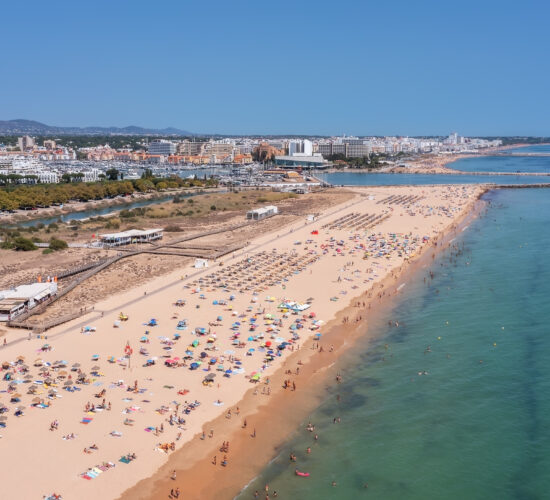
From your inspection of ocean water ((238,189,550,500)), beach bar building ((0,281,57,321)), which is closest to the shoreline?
ocean water ((238,189,550,500))

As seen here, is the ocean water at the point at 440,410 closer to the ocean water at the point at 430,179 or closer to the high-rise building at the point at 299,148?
the ocean water at the point at 430,179

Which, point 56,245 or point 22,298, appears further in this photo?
point 56,245

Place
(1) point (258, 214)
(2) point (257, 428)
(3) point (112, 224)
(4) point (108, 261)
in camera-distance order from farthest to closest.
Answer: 1. (1) point (258, 214)
2. (3) point (112, 224)
3. (4) point (108, 261)
4. (2) point (257, 428)

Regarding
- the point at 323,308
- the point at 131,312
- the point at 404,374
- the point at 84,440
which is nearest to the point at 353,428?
the point at 404,374

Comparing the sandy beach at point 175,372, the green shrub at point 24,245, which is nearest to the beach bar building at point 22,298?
the sandy beach at point 175,372

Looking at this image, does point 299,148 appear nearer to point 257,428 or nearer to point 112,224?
point 112,224

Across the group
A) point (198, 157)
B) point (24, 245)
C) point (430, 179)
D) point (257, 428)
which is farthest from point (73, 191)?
point (198, 157)
